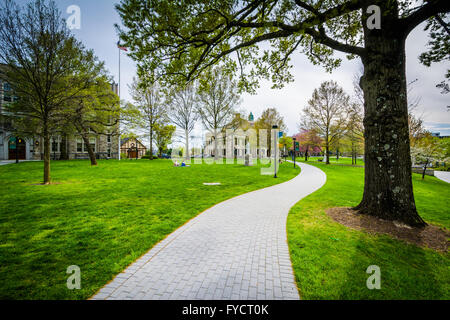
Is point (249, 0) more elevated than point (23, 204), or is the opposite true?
point (249, 0)

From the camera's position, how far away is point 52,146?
32.3 m

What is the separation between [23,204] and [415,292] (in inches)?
427

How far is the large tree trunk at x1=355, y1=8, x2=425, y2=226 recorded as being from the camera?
4.77m

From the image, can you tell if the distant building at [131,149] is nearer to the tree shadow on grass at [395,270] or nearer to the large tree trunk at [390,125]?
the large tree trunk at [390,125]

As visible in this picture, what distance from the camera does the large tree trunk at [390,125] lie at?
4770 millimetres

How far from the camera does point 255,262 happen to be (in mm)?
3400

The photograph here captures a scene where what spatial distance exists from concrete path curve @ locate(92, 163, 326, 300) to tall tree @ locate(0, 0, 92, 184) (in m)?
10.7

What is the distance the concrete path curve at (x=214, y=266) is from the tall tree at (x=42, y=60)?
10.7 metres

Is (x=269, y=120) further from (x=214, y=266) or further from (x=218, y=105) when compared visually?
(x=214, y=266)

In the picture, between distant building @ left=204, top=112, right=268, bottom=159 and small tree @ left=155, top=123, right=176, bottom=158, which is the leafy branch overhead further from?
small tree @ left=155, top=123, right=176, bottom=158

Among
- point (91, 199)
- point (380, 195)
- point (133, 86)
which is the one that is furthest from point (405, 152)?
point (133, 86)

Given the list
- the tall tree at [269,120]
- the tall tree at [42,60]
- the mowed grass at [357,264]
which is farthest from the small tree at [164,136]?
the mowed grass at [357,264]

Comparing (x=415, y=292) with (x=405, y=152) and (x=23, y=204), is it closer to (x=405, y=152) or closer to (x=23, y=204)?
(x=405, y=152)

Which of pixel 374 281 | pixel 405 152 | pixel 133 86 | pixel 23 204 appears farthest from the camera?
pixel 133 86
